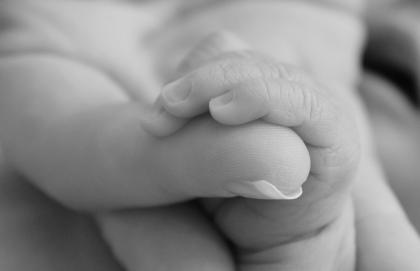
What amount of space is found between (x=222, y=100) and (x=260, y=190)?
7 cm

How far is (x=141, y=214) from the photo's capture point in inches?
20.8

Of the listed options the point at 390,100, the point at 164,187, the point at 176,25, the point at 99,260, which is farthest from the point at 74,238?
the point at 390,100

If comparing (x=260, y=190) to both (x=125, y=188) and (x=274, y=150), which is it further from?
(x=125, y=188)

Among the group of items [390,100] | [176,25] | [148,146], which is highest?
[148,146]

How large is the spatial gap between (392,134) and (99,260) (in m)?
0.48

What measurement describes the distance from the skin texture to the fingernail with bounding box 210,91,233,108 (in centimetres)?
2

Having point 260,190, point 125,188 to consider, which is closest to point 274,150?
point 260,190

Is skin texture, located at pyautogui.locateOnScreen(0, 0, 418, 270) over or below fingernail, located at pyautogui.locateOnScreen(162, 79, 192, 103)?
below

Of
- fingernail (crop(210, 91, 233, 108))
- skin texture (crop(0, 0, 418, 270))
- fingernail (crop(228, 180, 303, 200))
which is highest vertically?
fingernail (crop(210, 91, 233, 108))

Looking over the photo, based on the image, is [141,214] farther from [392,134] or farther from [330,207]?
[392,134]

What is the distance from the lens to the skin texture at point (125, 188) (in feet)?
1.56

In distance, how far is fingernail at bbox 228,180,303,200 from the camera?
0.40m

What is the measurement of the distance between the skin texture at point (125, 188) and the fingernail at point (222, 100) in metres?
0.02

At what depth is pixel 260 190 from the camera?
0.40 meters
